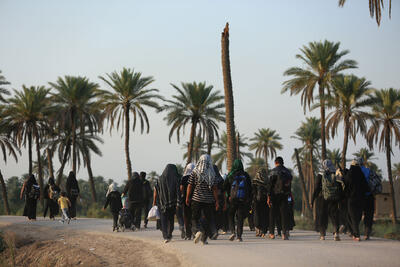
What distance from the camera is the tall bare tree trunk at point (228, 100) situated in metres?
21.8

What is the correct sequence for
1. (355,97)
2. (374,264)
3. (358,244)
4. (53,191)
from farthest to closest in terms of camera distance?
1. (355,97)
2. (53,191)
3. (358,244)
4. (374,264)

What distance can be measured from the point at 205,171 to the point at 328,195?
3115mm

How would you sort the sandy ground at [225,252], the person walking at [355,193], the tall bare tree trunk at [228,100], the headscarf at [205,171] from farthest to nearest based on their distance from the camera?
the tall bare tree trunk at [228,100], the person walking at [355,193], the headscarf at [205,171], the sandy ground at [225,252]

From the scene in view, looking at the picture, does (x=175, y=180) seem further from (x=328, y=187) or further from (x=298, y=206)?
(x=298, y=206)

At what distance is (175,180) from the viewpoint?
39.2 feet

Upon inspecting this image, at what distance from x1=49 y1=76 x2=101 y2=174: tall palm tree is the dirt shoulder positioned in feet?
78.5

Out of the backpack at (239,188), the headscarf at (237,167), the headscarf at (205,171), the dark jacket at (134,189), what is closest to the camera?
the headscarf at (205,171)

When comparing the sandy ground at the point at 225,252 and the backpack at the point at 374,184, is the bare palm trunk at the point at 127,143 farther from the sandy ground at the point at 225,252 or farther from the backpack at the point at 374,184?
the backpack at the point at 374,184

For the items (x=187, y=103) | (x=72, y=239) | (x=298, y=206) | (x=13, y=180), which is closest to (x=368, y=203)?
(x=72, y=239)

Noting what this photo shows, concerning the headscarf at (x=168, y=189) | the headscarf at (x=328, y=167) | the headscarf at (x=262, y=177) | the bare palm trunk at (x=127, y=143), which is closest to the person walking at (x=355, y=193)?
the headscarf at (x=328, y=167)

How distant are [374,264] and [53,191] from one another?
53.5 feet

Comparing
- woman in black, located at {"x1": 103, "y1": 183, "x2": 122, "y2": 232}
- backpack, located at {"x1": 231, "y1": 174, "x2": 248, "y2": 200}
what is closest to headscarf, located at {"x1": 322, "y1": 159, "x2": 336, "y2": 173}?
backpack, located at {"x1": 231, "y1": 174, "x2": 248, "y2": 200}

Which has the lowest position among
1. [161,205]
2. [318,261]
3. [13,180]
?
[318,261]

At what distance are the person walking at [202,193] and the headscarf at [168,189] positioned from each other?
807mm
